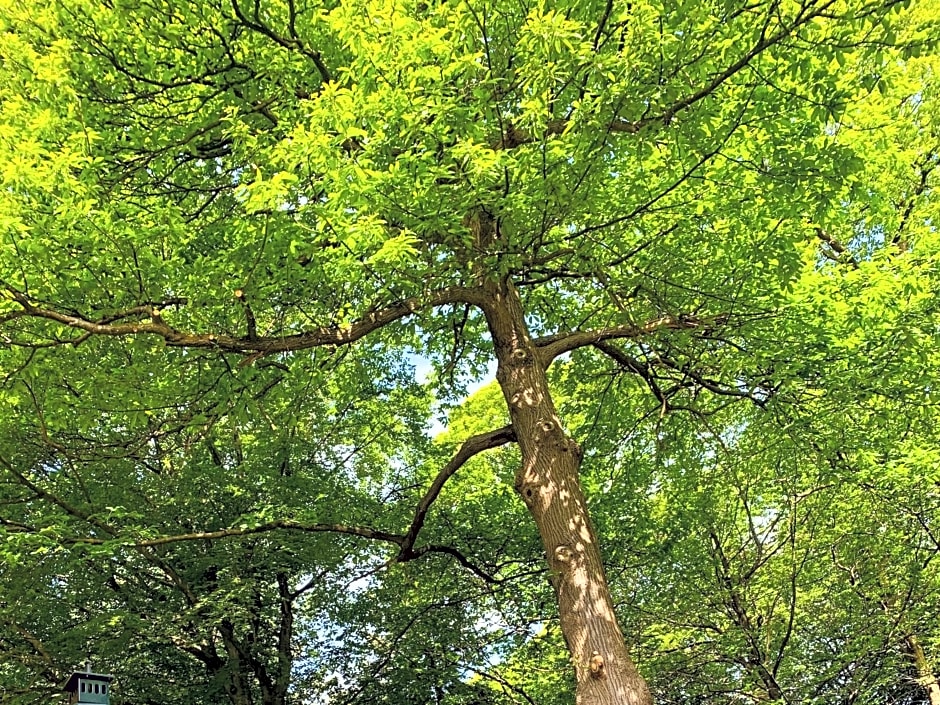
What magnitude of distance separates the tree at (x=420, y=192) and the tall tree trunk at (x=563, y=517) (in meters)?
0.02

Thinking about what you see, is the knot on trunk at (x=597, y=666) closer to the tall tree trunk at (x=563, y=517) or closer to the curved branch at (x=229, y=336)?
the tall tree trunk at (x=563, y=517)

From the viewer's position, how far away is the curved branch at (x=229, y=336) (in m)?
4.36

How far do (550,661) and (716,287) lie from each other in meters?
6.08

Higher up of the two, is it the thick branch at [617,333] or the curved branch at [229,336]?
the curved branch at [229,336]

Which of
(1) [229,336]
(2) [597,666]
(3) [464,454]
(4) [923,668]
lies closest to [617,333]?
(3) [464,454]

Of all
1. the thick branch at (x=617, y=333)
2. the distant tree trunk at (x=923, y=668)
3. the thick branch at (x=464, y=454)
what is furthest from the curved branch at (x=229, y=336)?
the distant tree trunk at (x=923, y=668)

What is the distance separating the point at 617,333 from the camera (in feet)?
18.6

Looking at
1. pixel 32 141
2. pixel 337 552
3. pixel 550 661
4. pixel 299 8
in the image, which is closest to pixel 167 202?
pixel 32 141

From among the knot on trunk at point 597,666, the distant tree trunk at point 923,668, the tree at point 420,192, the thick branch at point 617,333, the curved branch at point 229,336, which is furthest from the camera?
the distant tree trunk at point 923,668

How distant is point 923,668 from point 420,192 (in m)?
8.48

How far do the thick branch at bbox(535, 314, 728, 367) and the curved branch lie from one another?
2.17 feet

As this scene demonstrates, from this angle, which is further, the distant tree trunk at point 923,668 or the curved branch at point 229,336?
the distant tree trunk at point 923,668

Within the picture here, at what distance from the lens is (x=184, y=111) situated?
14.6ft

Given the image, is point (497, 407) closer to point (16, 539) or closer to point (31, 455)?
point (31, 455)
